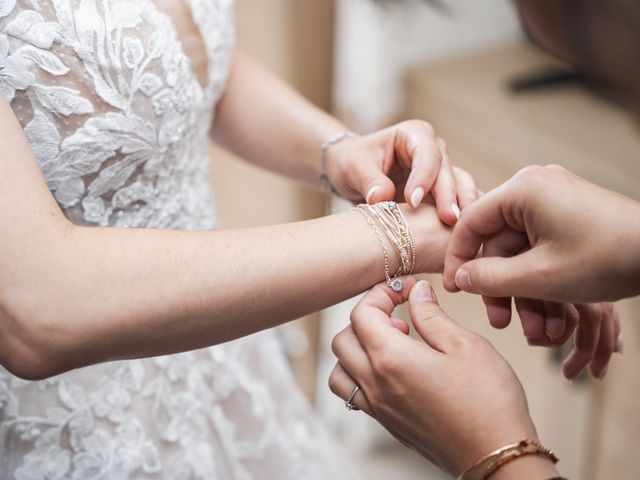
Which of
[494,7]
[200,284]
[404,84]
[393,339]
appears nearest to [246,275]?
[200,284]

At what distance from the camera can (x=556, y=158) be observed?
162cm

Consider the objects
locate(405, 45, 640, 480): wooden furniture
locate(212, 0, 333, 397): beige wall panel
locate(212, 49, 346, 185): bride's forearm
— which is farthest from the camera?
locate(212, 0, 333, 397): beige wall panel

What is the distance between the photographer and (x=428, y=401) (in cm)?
75

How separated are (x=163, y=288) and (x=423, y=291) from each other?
0.29 m

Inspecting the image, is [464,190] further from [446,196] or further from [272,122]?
[272,122]

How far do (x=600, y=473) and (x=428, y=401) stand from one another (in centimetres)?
115

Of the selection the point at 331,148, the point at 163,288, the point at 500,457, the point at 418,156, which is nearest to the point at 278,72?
the point at 331,148

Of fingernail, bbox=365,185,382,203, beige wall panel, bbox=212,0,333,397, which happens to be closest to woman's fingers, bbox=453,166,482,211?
fingernail, bbox=365,185,382,203

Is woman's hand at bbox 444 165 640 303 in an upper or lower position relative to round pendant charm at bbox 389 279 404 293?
upper

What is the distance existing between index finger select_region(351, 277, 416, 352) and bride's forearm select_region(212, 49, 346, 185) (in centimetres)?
30

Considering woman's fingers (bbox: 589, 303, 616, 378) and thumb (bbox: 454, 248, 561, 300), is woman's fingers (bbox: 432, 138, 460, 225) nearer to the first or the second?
thumb (bbox: 454, 248, 561, 300)

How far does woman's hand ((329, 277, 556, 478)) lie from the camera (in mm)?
729

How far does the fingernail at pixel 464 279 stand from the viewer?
0.84 metres

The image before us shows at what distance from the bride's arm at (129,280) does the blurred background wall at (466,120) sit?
62 cm
